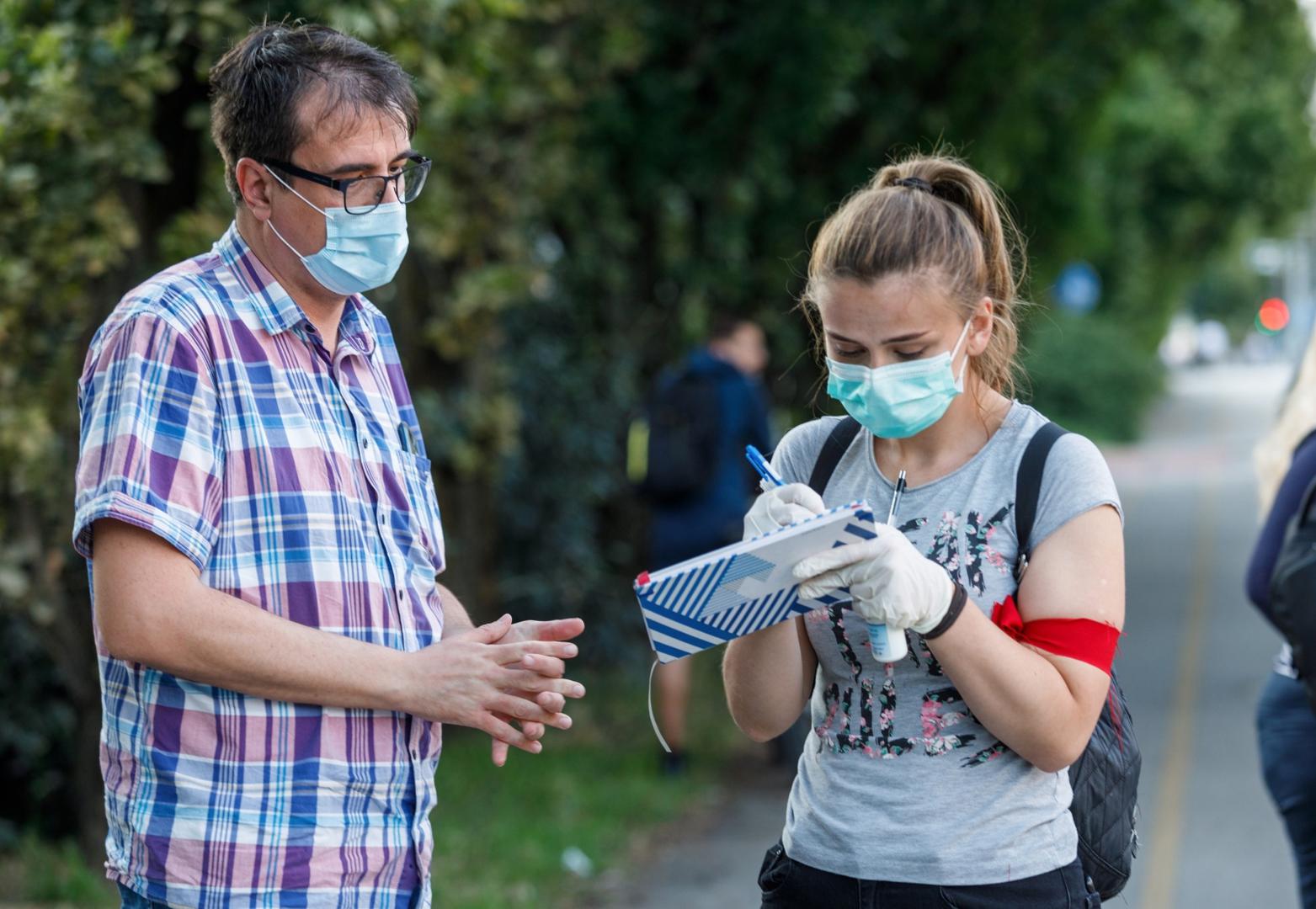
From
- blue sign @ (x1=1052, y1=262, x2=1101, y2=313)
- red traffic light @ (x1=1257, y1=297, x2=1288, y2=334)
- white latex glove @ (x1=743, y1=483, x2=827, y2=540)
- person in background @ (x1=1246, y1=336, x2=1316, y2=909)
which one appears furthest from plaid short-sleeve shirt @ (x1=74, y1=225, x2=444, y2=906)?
red traffic light @ (x1=1257, y1=297, x2=1288, y2=334)

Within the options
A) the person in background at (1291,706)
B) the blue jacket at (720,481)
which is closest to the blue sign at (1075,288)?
the blue jacket at (720,481)

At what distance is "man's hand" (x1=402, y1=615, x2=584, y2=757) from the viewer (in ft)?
7.21

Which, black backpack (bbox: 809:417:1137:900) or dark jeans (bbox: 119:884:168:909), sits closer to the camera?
dark jeans (bbox: 119:884:168:909)

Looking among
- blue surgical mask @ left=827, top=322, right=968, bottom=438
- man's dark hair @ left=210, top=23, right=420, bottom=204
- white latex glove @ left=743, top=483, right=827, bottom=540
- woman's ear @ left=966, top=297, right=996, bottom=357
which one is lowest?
white latex glove @ left=743, top=483, right=827, bottom=540

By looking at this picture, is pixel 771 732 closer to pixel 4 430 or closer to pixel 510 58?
pixel 4 430

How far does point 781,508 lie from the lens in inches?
86.1

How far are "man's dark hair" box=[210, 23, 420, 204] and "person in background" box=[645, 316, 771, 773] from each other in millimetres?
4880

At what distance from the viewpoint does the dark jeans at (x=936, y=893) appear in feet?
7.41

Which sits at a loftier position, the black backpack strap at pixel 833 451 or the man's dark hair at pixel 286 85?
the man's dark hair at pixel 286 85

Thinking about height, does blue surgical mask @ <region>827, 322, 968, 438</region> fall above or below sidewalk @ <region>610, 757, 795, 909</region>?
Answer: above

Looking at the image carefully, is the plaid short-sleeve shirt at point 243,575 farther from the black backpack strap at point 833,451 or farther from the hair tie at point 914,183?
the hair tie at point 914,183

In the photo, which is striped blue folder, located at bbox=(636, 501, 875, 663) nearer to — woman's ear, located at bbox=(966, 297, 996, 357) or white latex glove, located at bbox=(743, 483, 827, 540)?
white latex glove, located at bbox=(743, 483, 827, 540)

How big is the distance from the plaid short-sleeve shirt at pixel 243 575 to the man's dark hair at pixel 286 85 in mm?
205

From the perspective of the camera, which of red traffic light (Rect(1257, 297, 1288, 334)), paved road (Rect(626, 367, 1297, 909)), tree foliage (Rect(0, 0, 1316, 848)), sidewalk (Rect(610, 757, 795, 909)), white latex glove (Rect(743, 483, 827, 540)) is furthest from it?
red traffic light (Rect(1257, 297, 1288, 334))
